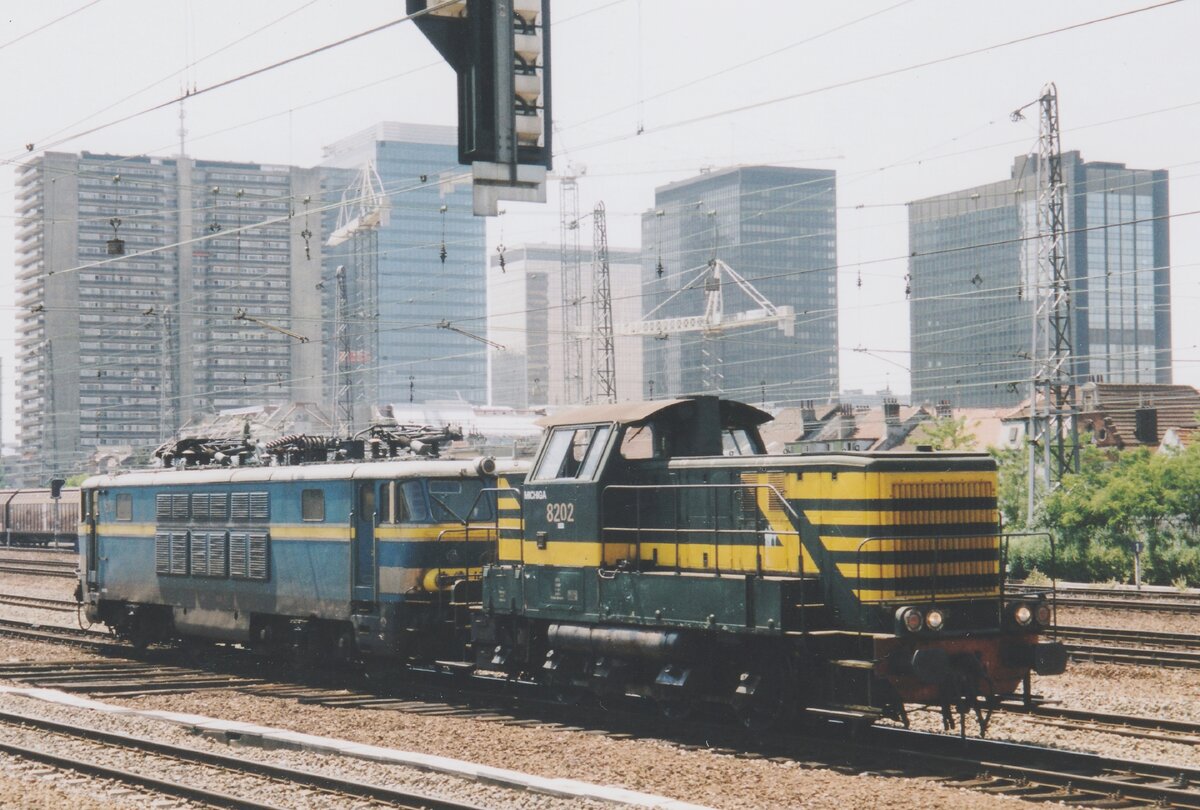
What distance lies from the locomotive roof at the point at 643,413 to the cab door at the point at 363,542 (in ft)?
12.0

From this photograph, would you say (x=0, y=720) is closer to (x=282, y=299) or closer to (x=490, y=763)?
(x=490, y=763)

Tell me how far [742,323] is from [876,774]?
232ft

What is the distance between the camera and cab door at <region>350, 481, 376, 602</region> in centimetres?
1705

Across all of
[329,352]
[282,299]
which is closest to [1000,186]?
[329,352]

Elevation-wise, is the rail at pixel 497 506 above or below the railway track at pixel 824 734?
above

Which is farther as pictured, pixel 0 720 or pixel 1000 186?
pixel 1000 186

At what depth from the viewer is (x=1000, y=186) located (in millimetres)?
194375

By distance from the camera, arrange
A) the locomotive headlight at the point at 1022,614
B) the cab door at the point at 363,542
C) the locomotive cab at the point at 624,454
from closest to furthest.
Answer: the locomotive headlight at the point at 1022,614 < the locomotive cab at the point at 624,454 < the cab door at the point at 363,542

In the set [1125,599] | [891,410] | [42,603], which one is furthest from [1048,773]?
[891,410]

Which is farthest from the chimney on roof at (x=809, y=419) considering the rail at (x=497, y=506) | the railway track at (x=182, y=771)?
the railway track at (x=182, y=771)

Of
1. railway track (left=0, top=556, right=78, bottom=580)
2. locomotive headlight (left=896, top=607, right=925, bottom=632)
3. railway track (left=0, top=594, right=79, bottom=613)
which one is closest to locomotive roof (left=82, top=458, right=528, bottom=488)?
locomotive headlight (left=896, top=607, right=925, bottom=632)

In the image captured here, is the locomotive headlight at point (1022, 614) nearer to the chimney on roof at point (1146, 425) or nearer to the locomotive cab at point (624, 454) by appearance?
the locomotive cab at point (624, 454)

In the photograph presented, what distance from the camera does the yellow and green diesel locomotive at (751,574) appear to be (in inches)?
466

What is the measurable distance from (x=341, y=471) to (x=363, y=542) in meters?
1.10
